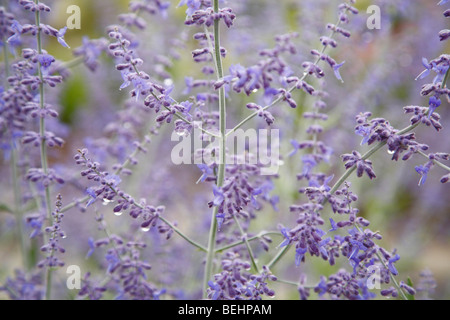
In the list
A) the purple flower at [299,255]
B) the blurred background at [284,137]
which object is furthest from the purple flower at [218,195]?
the blurred background at [284,137]

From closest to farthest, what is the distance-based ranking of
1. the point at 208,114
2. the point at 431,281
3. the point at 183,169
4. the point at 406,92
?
1. the point at 208,114
2. the point at 431,281
3. the point at 183,169
4. the point at 406,92

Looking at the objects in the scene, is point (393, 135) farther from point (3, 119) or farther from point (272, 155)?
point (3, 119)

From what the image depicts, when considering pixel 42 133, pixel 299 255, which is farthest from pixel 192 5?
pixel 299 255

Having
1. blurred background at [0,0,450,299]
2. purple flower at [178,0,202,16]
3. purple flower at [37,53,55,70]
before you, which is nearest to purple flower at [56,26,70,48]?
purple flower at [37,53,55,70]

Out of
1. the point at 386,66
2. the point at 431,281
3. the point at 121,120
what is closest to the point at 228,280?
the point at 431,281

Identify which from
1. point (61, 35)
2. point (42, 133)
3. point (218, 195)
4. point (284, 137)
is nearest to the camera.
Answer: point (218, 195)

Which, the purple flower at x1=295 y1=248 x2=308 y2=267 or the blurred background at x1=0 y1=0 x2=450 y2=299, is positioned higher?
the blurred background at x1=0 y1=0 x2=450 y2=299

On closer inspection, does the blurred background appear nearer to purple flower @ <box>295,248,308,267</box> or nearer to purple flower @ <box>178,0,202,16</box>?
purple flower @ <box>178,0,202,16</box>

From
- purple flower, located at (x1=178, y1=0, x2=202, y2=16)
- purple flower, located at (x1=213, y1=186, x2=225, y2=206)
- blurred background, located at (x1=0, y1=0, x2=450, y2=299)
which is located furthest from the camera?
blurred background, located at (x1=0, y1=0, x2=450, y2=299)

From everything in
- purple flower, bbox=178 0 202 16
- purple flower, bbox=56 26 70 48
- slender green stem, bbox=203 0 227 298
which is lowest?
slender green stem, bbox=203 0 227 298

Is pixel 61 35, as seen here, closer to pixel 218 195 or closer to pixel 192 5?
pixel 192 5

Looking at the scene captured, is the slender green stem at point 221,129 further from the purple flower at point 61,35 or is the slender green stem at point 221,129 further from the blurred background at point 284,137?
the blurred background at point 284,137
